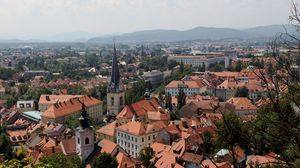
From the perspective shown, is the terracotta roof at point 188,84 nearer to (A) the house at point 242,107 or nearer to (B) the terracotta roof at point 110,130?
(A) the house at point 242,107

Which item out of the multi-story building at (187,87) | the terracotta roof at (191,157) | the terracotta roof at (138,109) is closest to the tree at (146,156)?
the terracotta roof at (191,157)

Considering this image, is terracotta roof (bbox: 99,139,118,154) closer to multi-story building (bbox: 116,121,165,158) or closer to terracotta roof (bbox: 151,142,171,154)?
terracotta roof (bbox: 151,142,171,154)

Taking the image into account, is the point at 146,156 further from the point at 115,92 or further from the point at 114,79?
the point at 114,79

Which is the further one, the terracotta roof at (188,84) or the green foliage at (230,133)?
the terracotta roof at (188,84)

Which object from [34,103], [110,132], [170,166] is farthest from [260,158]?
[34,103]

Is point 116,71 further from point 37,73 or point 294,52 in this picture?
point 37,73
